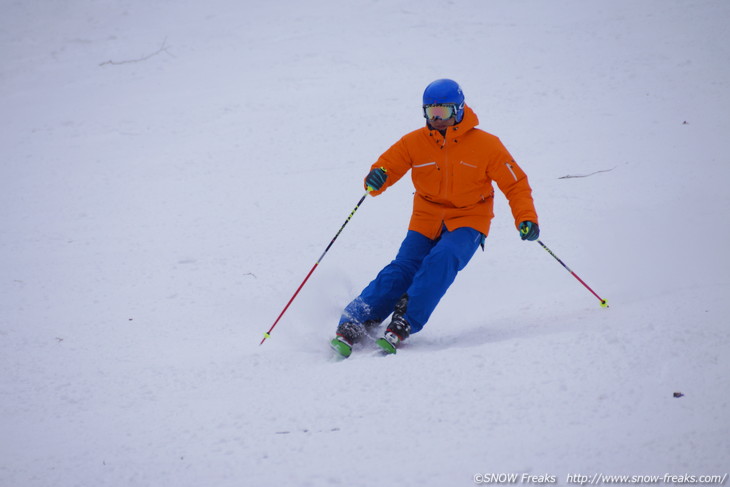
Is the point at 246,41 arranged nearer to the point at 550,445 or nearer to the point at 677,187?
the point at 677,187

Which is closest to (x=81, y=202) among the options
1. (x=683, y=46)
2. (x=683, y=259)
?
(x=683, y=259)

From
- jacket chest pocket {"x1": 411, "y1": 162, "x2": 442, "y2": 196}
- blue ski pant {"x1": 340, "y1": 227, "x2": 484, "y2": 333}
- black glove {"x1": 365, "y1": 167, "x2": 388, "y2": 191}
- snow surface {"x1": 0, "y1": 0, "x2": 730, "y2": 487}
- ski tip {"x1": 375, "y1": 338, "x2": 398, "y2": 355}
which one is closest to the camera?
snow surface {"x1": 0, "y1": 0, "x2": 730, "y2": 487}

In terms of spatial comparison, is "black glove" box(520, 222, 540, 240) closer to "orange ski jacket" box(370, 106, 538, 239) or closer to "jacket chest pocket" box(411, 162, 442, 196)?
"orange ski jacket" box(370, 106, 538, 239)

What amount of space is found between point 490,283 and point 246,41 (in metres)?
8.10

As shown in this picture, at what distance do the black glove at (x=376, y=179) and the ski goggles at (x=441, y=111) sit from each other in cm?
58

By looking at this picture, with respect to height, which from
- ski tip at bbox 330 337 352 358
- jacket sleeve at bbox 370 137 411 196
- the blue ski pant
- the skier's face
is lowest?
ski tip at bbox 330 337 352 358

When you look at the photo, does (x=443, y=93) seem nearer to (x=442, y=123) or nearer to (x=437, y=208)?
(x=442, y=123)

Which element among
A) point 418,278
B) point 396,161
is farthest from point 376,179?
point 418,278

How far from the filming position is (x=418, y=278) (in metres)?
3.94

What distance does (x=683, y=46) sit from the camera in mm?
9766

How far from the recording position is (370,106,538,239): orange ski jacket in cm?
405

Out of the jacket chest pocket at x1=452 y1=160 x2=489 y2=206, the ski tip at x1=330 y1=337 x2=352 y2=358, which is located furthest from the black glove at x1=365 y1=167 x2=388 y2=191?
the ski tip at x1=330 y1=337 x2=352 y2=358

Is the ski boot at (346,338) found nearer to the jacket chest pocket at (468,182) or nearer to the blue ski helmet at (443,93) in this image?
the jacket chest pocket at (468,182)

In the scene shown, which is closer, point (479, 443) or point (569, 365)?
point (479, 443)
